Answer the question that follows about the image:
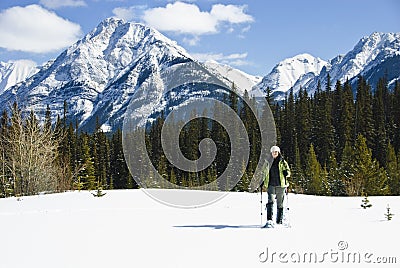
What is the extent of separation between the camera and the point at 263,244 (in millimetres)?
8617

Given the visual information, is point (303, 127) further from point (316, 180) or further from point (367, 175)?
point (367, 175)

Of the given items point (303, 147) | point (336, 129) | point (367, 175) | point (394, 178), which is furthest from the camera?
point (303, 147)

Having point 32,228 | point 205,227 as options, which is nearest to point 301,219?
point 205,227

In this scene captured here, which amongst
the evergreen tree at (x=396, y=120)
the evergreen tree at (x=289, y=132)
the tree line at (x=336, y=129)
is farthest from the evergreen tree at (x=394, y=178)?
the evergreen tree at (x=289, y=132)

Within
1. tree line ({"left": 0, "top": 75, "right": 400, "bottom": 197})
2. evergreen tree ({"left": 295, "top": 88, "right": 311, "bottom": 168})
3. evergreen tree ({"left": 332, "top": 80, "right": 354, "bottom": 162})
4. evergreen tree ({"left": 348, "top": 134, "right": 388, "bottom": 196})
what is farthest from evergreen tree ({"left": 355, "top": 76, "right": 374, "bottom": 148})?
evergreen tree ({"left": 348, "top": 134, "right": 388, "bottom": 196})

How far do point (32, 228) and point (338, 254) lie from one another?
751 cm

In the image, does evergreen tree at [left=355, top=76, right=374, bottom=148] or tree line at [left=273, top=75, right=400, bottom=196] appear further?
evergreen tree at [left=355, top=76, right=374, bottom=148]

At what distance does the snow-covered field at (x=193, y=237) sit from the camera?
7.55m

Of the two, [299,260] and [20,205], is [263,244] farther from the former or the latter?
[20,205]

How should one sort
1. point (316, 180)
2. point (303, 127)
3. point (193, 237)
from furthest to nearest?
1. point (303, 127)
2. point (316, 180)
3. point (193, 237)

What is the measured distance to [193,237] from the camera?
30.7 ft

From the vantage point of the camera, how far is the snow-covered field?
755 centimetres

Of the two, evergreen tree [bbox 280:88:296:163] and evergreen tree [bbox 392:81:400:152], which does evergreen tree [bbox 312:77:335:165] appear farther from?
evergreen tree [bbox 392:81:400:152]

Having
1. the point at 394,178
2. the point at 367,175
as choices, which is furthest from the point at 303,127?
the point at 367,175
